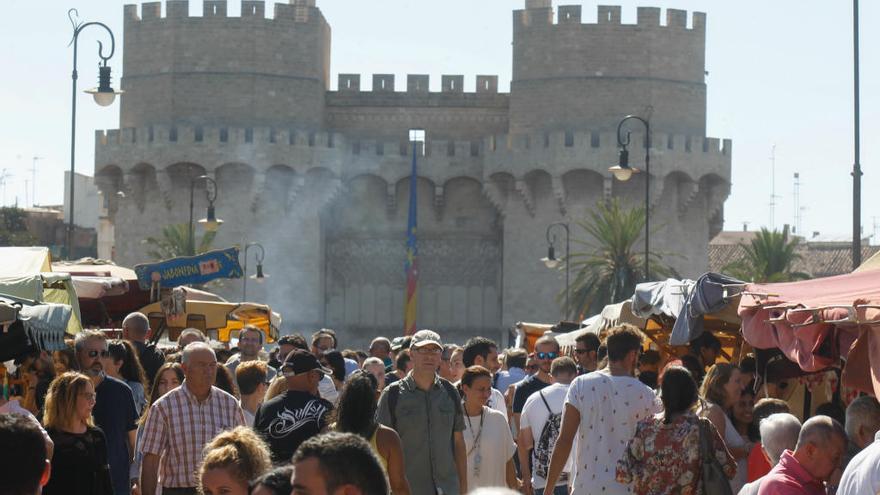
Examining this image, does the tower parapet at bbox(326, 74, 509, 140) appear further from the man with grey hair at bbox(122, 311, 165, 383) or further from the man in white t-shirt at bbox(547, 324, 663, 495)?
the man in white t-shirt at bbox(547, 324, 663, 495)

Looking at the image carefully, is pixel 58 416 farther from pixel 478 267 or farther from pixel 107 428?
pixel 478 267

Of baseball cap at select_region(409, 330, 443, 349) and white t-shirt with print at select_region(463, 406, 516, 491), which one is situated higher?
baseball cap at select_region(409, 330, 443, 349)

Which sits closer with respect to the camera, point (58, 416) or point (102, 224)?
point (58, 416)

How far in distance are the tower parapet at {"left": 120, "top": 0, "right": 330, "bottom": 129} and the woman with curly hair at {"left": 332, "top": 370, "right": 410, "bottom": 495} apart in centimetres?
4280

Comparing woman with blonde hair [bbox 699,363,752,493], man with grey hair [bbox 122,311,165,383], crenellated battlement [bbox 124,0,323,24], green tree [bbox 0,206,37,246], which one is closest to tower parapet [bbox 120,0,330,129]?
crenellated battlement [bbox 124,0,323,24]

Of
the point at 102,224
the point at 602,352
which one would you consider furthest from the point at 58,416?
the point at 102,224

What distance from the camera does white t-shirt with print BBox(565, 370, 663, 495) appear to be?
7805 millimetres

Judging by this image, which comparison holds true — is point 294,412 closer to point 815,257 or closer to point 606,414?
point 606,414

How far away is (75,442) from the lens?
23.2 ft

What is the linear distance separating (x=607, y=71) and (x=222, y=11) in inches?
456

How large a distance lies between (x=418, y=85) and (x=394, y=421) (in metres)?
43.5

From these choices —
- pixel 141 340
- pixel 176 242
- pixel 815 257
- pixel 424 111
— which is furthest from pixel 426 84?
pixel 141 340

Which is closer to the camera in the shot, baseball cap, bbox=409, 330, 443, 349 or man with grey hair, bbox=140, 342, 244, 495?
man with grey hair, bbox=140, 342, 244, 495

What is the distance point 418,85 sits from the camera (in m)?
50.9
